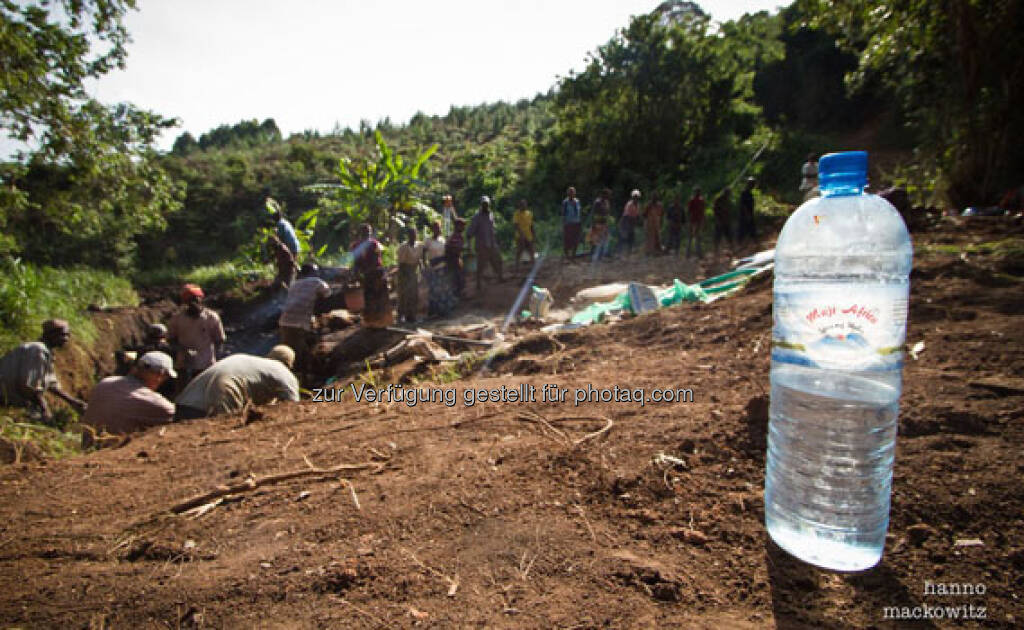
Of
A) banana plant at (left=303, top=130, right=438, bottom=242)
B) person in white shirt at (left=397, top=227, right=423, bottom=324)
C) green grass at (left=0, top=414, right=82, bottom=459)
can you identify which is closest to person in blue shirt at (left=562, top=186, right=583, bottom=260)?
banana plant at (left=303, top=130, right=438, bottom=242)

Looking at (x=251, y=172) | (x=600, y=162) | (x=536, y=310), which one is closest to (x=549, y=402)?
(x=536, y=310)

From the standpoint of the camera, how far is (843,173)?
1553 millimetres

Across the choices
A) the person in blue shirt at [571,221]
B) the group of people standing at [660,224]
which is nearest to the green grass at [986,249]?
the group of people standing at [660,224]

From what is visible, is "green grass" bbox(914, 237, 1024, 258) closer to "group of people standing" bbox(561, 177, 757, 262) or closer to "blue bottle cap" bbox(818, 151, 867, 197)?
"blue bottle cap" bbox(818, 151, 867, 197)

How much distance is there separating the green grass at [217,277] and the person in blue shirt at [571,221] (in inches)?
360

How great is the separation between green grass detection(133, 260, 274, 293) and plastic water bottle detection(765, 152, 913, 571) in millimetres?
15210

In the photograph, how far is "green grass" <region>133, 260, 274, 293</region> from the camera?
14766 millimetres

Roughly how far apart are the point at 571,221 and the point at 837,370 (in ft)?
33.5

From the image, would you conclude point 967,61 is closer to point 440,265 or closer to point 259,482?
point 440,265

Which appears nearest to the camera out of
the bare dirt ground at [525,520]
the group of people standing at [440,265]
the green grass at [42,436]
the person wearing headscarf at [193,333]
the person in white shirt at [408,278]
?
the bare dirt ground at [525,520]

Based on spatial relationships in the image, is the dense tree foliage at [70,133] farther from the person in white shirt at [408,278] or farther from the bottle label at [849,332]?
the bottle label at [849,332]

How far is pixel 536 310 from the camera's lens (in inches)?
292

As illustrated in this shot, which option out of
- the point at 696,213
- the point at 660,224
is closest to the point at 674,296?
the point at 696,213

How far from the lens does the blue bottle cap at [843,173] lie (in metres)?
1.53
